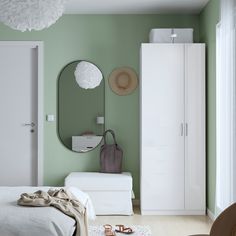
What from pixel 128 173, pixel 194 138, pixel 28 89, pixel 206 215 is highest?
pixel 28 89

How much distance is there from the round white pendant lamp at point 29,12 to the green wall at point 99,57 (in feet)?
7.17

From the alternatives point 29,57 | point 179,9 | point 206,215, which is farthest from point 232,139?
point 29,57

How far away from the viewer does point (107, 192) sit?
17.1ft

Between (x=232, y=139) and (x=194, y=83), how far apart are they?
4.38 feet

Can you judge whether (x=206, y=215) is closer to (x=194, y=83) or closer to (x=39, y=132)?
(x=194, y=83)

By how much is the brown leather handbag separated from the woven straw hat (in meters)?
0.73

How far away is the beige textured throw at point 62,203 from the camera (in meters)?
3.38

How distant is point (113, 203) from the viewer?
5.21m

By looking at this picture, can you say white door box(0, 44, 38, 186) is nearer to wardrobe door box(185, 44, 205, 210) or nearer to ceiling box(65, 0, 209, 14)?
ceiling box(65, 0, 209, 14)

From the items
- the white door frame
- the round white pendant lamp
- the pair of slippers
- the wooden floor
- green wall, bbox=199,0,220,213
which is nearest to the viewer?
the round white pendant lamp

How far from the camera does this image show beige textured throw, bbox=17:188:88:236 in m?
3.38

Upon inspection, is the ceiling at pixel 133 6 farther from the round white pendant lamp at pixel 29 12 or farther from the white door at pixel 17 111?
the round white pendant lamp at pixel 29 12

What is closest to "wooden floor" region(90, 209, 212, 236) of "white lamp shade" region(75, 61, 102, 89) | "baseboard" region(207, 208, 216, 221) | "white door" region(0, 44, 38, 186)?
"baseboard" region(207, 208, 216, 221)

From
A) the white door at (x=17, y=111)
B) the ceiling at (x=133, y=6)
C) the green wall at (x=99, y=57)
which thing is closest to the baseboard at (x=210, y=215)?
the green wall at (x=99, y=57)
